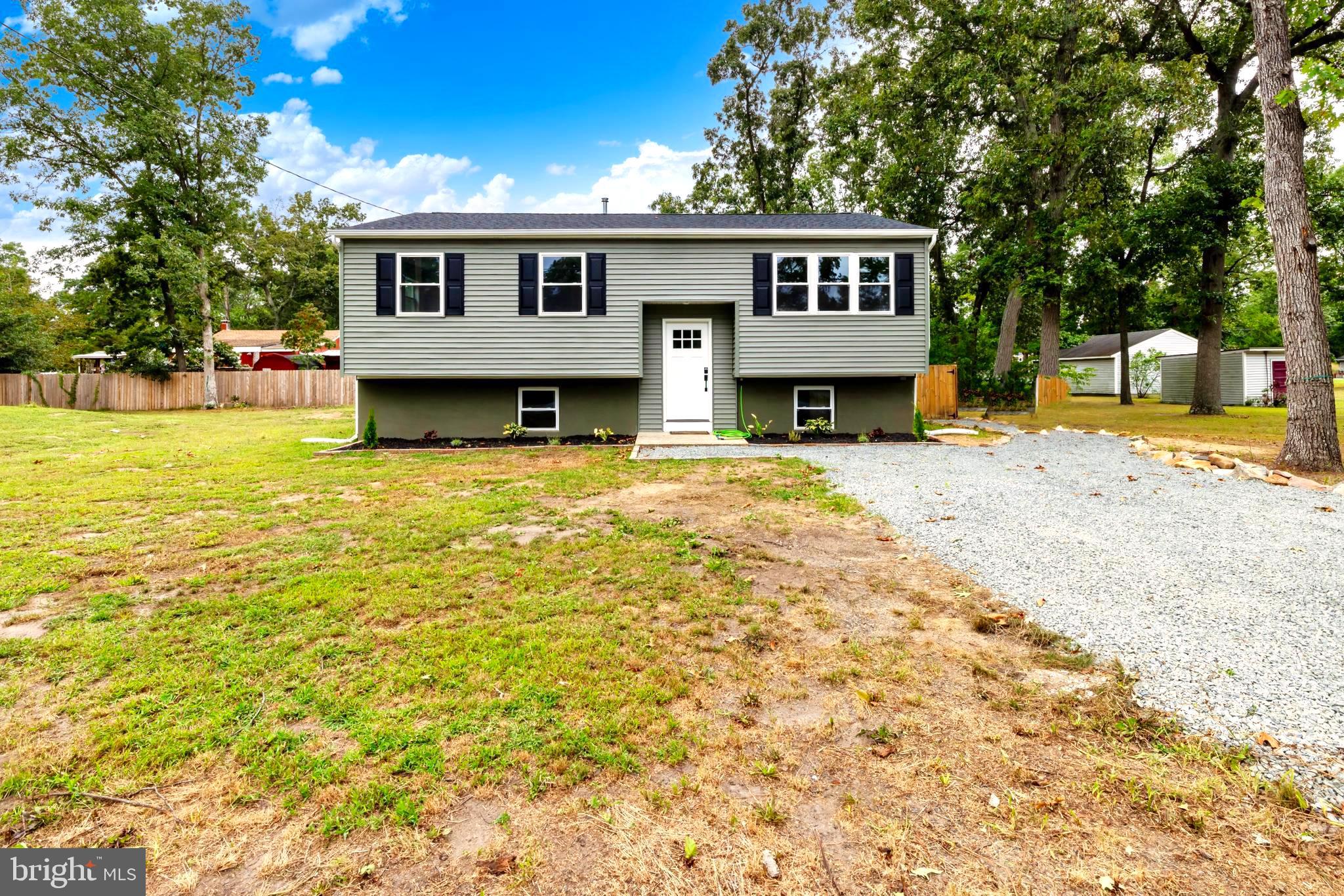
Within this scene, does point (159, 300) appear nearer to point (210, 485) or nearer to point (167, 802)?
point (210, 485)

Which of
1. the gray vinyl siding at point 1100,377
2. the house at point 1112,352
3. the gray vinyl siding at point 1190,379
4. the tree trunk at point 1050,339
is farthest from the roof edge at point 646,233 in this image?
the house at point 1112,352

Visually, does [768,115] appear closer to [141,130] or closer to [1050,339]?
[1050,339]

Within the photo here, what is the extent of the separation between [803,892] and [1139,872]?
95 centimetres

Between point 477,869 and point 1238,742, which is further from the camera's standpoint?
point 1238,742

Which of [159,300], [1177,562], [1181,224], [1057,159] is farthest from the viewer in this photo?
[159,300]

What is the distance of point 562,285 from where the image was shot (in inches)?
434

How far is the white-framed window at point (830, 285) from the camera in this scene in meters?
11.2

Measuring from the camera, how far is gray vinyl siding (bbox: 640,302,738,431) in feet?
38.2

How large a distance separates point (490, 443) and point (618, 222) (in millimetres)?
5080

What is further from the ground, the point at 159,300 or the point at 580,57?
the point at 580,57

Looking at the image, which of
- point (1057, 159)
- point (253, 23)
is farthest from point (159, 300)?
point (1057, 159)

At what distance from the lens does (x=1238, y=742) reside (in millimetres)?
2168

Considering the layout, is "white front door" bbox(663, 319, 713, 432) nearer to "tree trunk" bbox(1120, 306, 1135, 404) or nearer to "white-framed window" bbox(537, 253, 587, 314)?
"white-framed window" bbox(537, 253, 587, 314)

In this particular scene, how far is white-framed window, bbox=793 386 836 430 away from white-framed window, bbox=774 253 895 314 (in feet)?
5.03
